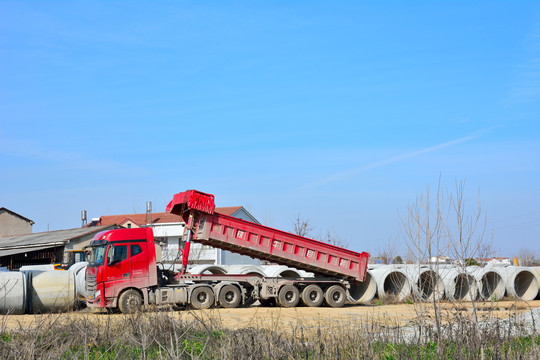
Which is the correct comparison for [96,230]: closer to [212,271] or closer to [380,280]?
[212,271]

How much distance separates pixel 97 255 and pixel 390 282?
1214 cm

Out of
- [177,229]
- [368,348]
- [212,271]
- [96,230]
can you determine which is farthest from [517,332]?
[177,229]

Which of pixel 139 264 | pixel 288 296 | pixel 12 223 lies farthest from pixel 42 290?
pixel 12 223

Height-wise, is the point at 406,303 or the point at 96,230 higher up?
the point at 96,230

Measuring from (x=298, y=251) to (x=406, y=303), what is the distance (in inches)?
202

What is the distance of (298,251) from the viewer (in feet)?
64.4

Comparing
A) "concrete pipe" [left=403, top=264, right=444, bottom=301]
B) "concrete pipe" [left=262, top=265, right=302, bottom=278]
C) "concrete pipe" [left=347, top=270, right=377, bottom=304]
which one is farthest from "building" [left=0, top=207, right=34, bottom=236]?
"concrete pipe" [left=403, top=264, right=444, bottom=301]

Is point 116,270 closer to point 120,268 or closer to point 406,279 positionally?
point 120,268

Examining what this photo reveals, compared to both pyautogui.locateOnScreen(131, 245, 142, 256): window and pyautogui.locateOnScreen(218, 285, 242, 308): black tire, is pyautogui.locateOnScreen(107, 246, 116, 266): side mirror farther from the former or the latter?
pyautogui.locateOnScreen(218, 285, 242, 308): black tire

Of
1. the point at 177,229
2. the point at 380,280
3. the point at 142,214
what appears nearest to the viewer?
the point at 380,280

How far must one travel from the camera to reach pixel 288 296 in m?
19.8

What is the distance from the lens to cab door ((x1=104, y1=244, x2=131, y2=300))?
17234 millimetres

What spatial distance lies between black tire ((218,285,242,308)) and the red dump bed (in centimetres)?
128

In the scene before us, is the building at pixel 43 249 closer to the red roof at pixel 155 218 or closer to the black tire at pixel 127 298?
the red roof at pixel 155 218
